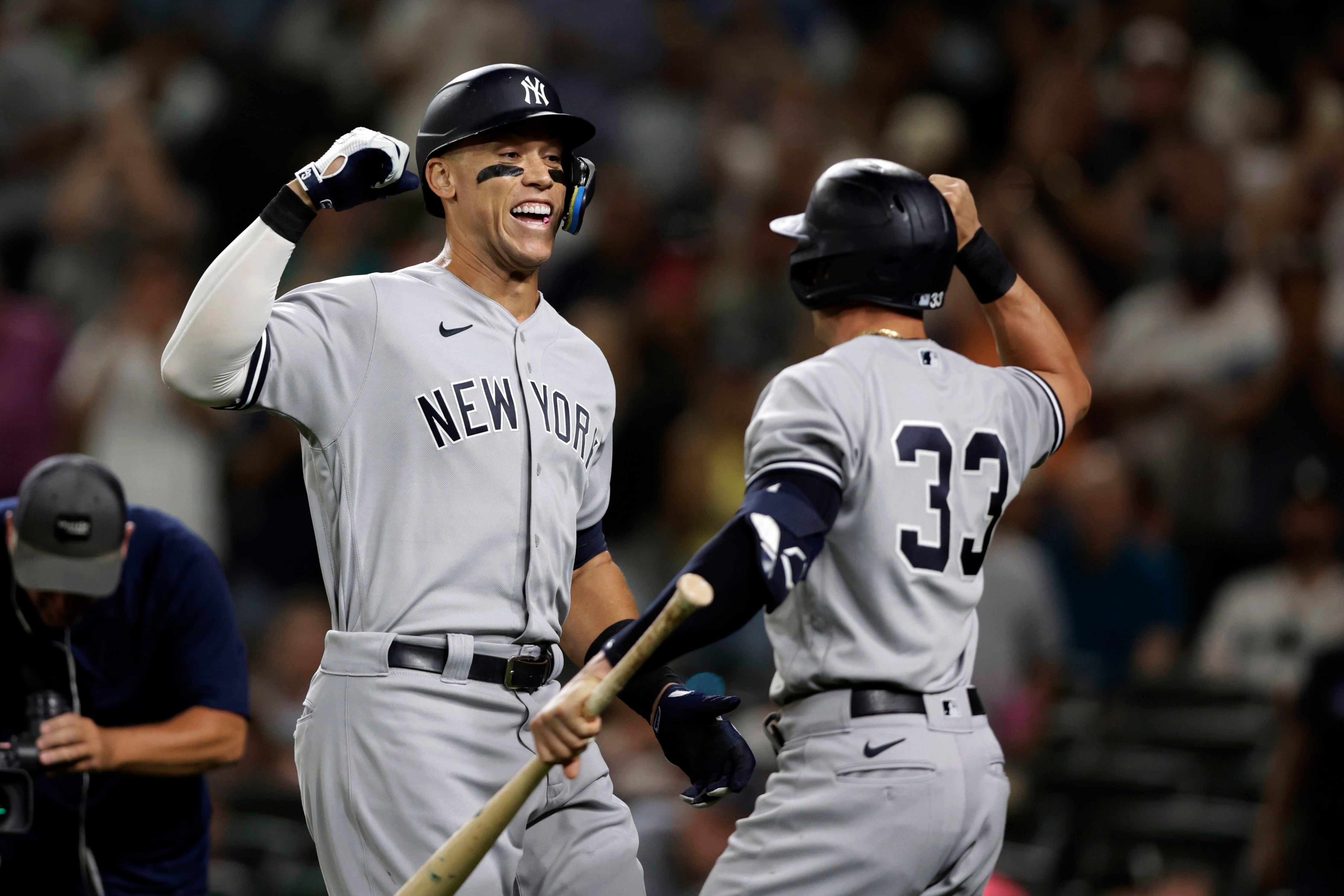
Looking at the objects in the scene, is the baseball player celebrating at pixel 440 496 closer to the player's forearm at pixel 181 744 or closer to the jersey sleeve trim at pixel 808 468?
the jersey sleeve trim at pixel 808 468

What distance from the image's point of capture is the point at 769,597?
312 cm

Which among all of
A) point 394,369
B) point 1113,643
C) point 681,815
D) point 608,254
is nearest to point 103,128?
point 608,254

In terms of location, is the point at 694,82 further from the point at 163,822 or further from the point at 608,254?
the point at 163,822

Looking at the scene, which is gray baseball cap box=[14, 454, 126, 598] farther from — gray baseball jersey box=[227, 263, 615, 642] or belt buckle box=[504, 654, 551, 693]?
belt buckle box=[504, 654, 551, 693]

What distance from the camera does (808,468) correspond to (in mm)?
3199

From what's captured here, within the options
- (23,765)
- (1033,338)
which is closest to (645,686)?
(1033,338)

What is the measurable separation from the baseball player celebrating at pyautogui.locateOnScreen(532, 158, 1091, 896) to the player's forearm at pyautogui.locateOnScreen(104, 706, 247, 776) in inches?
57.3

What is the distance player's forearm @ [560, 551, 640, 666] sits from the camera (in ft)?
12.6

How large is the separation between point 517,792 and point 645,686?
68 centimetres

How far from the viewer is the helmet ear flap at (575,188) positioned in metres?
A: 3.79

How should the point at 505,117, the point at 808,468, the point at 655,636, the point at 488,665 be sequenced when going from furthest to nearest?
the point at 505,117, the point at 488,665, the point at 808,468, the point at 655,636

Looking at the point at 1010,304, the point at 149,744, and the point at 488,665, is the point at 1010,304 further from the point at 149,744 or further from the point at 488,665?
the point at 149,744

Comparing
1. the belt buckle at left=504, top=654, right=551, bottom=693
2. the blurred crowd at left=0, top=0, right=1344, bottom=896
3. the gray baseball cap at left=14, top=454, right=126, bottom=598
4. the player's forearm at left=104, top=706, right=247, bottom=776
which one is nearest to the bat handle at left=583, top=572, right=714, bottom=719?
the belt buckle at left=504, top=654, right=551, bottom=693

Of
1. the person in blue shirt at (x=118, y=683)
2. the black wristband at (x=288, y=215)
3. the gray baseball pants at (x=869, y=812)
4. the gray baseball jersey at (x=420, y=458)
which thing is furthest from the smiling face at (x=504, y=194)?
the person in blue shirt at (x=118, y=683)
